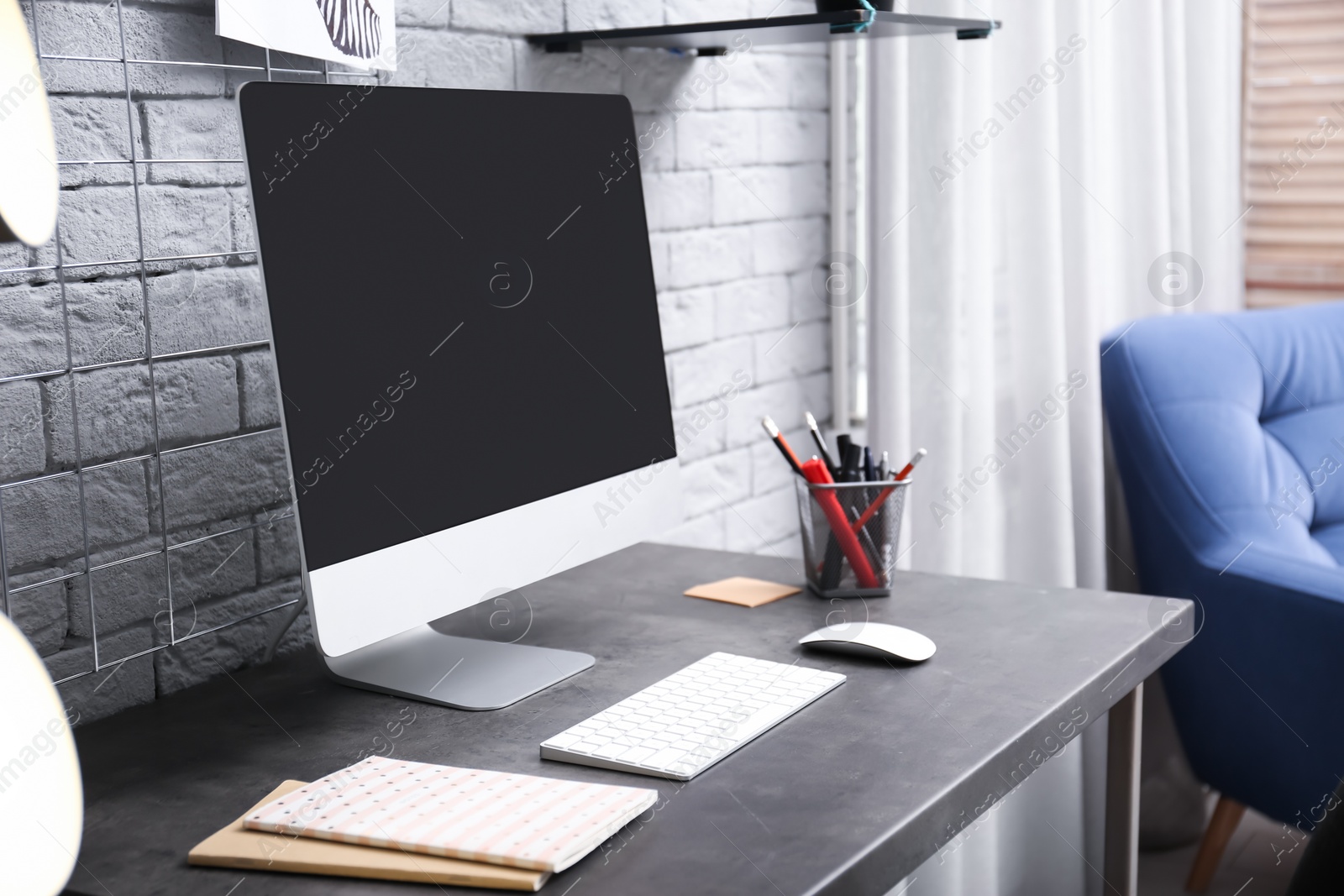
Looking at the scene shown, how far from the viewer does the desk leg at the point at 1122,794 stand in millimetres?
1231

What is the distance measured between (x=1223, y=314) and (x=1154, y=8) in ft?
1.77

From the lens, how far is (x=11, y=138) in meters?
0.59

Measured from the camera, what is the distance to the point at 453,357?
3.21 feet

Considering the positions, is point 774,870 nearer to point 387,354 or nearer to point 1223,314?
point 387,354

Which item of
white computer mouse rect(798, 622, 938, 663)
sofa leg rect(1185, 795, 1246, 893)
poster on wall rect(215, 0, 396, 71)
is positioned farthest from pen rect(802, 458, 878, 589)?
sofa leg rect(1185, 795, 1246, 893)

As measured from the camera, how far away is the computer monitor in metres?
0.86

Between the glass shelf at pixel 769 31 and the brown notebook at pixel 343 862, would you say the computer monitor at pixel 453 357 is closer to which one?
the brown notebook at pixel 343 862

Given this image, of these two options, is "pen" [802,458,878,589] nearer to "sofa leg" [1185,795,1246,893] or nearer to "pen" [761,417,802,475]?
"pen" [761,417,802,475]

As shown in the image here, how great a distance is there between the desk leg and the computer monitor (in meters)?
0.51

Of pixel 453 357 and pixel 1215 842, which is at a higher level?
pixel 453 357

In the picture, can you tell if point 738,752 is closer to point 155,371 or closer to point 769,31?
point 155,371

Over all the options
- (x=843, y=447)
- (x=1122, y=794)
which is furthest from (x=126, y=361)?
(x=1122, y=794)

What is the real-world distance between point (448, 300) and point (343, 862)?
458 mm

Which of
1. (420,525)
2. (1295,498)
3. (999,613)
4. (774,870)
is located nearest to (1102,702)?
(999,613)
